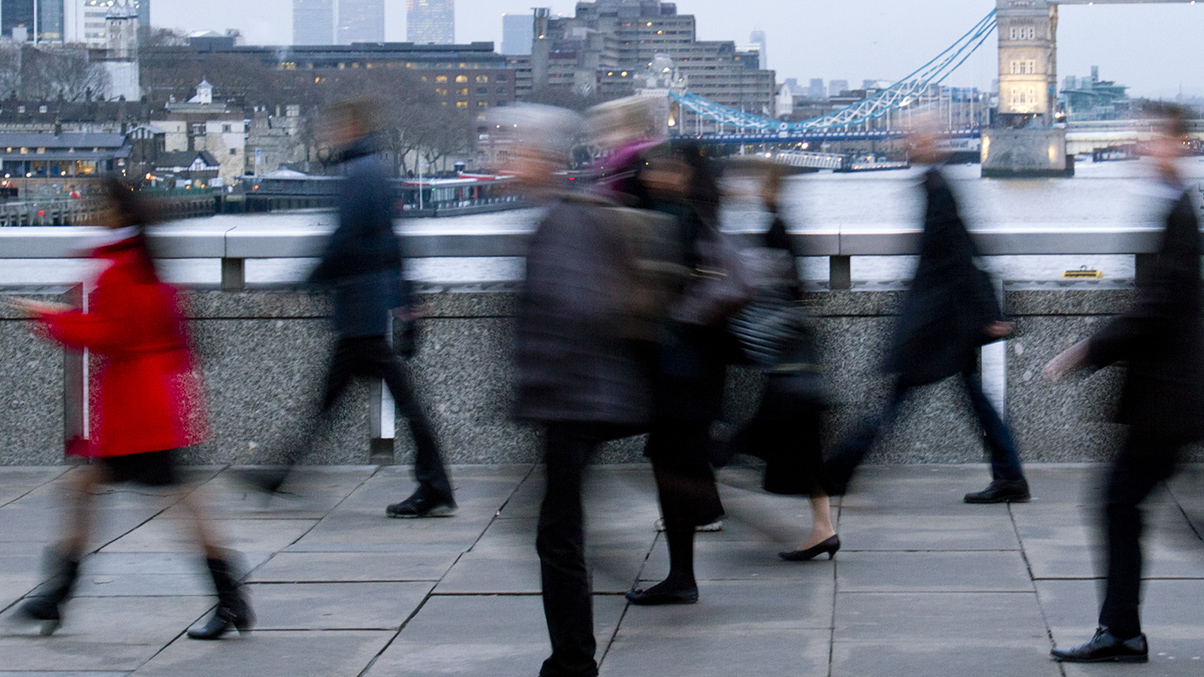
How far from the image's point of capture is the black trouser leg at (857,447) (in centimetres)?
432

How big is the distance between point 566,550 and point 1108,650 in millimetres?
1167

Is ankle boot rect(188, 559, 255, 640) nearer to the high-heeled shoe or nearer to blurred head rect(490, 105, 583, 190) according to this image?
blurred head rect(490, 105, 583, 190)

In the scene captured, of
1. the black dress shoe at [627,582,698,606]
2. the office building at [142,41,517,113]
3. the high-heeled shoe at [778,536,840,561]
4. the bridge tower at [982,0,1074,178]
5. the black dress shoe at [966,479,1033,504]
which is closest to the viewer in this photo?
the black dress shoe at [627,582,698,606]

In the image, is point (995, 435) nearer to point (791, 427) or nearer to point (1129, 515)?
point (791, 427)

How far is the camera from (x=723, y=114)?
73188 mm

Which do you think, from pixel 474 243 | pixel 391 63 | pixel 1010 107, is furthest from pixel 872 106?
pixel 474 243

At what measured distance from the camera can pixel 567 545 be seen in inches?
118

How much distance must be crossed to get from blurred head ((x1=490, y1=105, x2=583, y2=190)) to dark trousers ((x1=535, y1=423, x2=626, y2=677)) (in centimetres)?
48

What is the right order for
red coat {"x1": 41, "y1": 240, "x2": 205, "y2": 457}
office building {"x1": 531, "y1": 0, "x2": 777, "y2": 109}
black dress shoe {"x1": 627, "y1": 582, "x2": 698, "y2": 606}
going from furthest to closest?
office building {"x1": 531, "y1": 0, "x2": 777, "y2": 109}
black dress shoe {"x1": 627, "y1": 582, "x2": 698, "y2": 606}
red coat {"x1": 41, "y1": 240, "x2": 205, "y2": 457}

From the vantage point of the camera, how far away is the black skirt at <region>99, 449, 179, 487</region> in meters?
3.54

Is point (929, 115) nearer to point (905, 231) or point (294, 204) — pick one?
point (905, 231)

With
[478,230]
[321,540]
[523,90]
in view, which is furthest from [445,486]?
[523,90]

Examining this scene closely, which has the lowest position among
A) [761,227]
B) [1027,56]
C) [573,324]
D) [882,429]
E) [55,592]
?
[55,592]

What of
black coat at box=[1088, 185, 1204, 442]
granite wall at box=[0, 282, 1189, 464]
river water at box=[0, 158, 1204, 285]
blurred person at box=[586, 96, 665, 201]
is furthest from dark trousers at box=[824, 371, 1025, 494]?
black coat at box=[1088, 185, 1204, 442]
